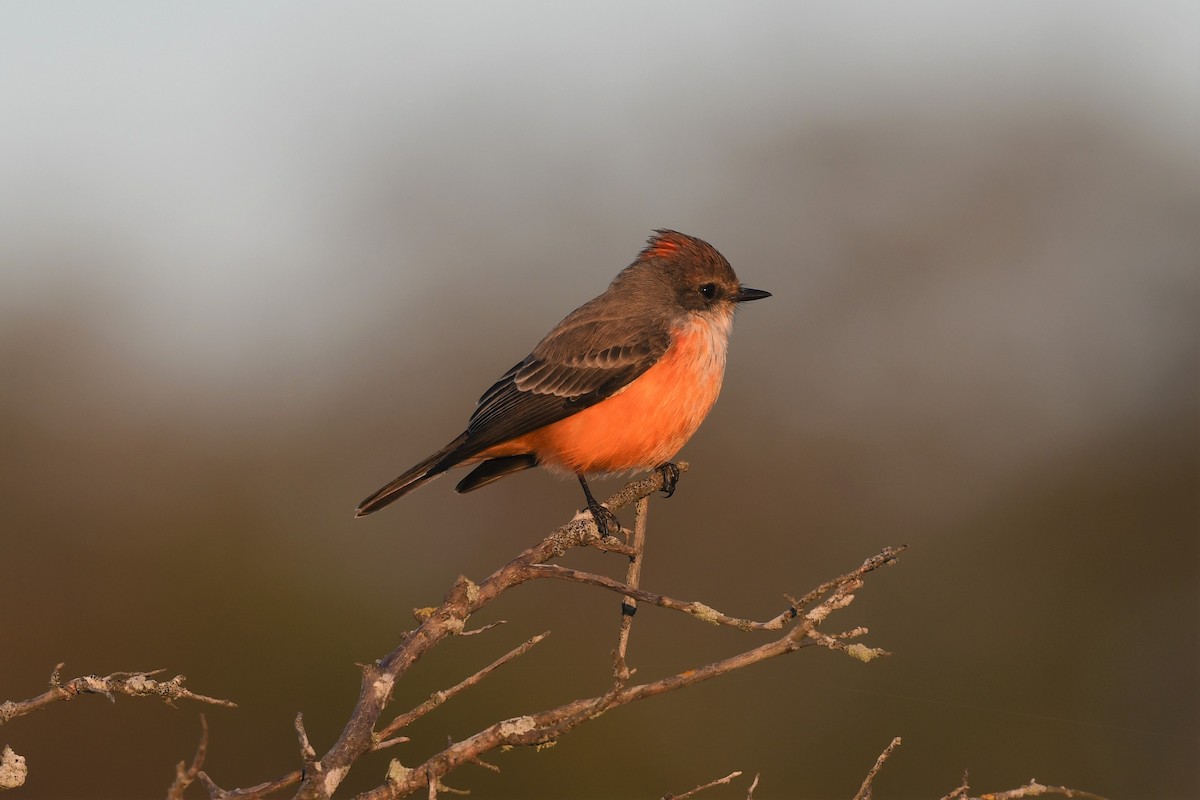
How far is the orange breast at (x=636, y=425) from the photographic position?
632 centimetres

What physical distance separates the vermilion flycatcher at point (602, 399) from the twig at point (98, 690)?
2.69 metres

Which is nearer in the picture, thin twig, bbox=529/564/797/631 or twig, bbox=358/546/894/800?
twig, bbox=358/546/894/800

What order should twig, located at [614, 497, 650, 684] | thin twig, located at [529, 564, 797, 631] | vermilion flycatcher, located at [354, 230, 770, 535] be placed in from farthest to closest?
vermilion flycatcher, located at [354, 230, 770, 535]
twig, located at [614, 497, 650, 684]
thin twig, located at [529, 564, 797, 631]

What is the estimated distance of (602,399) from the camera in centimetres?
642

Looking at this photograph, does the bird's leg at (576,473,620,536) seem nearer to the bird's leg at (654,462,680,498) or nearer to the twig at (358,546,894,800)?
the bird's leg at (654,462,680,498)

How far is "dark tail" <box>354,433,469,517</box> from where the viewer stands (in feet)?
19.8

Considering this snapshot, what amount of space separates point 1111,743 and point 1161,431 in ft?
21.5

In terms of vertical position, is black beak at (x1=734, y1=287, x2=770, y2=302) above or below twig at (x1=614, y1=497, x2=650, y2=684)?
above

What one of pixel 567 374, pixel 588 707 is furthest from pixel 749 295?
pixel 588 707

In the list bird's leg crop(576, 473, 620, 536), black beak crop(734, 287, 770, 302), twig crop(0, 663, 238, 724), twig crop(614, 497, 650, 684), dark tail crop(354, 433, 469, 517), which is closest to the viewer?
twig crop(0, 663, 238, 724)

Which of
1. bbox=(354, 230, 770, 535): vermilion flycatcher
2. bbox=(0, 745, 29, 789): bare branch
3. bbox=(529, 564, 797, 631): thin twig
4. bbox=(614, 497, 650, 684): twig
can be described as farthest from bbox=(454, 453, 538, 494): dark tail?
bbox=(0, 745, 29, 789): bare branch

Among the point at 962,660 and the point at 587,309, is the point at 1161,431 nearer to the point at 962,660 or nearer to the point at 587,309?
the point at 962,660

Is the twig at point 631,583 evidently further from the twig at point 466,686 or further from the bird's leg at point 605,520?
the bird's leg at point 605,520

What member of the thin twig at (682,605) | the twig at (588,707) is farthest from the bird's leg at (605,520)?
the twig at (588,707)
